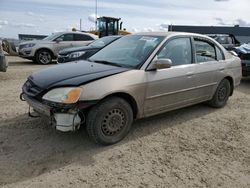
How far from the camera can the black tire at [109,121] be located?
146 inches

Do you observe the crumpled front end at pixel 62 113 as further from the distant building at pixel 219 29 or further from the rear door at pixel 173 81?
the distant building at pixel 219 29

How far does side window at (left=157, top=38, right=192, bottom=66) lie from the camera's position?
181 inches

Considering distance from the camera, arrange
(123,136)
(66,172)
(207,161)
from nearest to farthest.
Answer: (66,172), (207,161), (123,136)

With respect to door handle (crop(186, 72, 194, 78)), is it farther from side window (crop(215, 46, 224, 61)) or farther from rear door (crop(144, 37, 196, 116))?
side window (crop(215, 46, 224, 61))

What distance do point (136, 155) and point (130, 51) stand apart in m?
1.80

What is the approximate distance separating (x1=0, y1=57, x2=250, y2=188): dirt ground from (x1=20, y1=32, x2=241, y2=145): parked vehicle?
341 millimetres

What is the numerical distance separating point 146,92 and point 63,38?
1027 centimetres

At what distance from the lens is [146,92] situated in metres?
4.22

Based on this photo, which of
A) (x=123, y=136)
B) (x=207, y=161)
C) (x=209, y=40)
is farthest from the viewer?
(x=209, y=40)

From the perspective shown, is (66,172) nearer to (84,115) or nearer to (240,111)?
(84,115)

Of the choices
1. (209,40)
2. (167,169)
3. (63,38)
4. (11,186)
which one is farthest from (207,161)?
(63,38)

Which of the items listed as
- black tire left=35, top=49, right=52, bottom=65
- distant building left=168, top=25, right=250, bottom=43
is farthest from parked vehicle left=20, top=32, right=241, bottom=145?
distant building left=168, top=25, right=250, bottom=43

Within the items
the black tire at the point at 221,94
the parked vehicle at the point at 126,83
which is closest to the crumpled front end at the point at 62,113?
the parked vehicle at the point at 126,83

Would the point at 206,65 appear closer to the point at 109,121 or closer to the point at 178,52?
the point at 178,52
